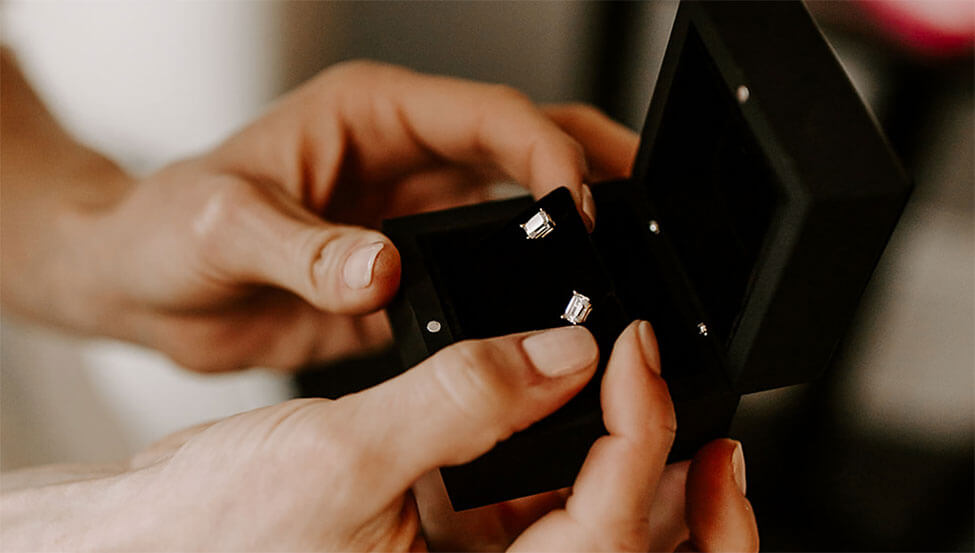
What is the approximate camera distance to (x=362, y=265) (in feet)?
1.65

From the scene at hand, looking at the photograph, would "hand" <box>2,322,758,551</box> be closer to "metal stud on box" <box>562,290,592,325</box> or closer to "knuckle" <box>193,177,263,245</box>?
"metal stud on box" <box>562,290,592,325</box>

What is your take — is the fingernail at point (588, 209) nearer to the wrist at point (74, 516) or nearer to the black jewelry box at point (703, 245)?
the black jewelry box at point (703, 245)

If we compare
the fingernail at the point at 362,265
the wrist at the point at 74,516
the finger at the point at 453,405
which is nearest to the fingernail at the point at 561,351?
the finger at the point at 453,405

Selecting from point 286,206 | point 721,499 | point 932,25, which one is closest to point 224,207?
point 286,206

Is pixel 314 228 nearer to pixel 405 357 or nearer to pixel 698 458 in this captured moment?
pixel 405 357

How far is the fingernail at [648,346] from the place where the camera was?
0.43 m

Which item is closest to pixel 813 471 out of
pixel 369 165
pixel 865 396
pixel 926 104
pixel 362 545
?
pixel 865 396

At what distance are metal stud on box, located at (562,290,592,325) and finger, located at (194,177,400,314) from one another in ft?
0.36

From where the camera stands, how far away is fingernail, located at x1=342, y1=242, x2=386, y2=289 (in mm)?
500

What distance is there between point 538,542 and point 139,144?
761 mm

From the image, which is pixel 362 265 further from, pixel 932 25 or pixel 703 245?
pixel 932 25

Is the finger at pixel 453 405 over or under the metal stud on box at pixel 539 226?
under

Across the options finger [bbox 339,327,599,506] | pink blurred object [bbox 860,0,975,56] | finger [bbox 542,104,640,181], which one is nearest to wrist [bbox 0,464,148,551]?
finger [bbox 339,327,599,506]

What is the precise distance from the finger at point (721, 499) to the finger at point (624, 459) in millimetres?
88
